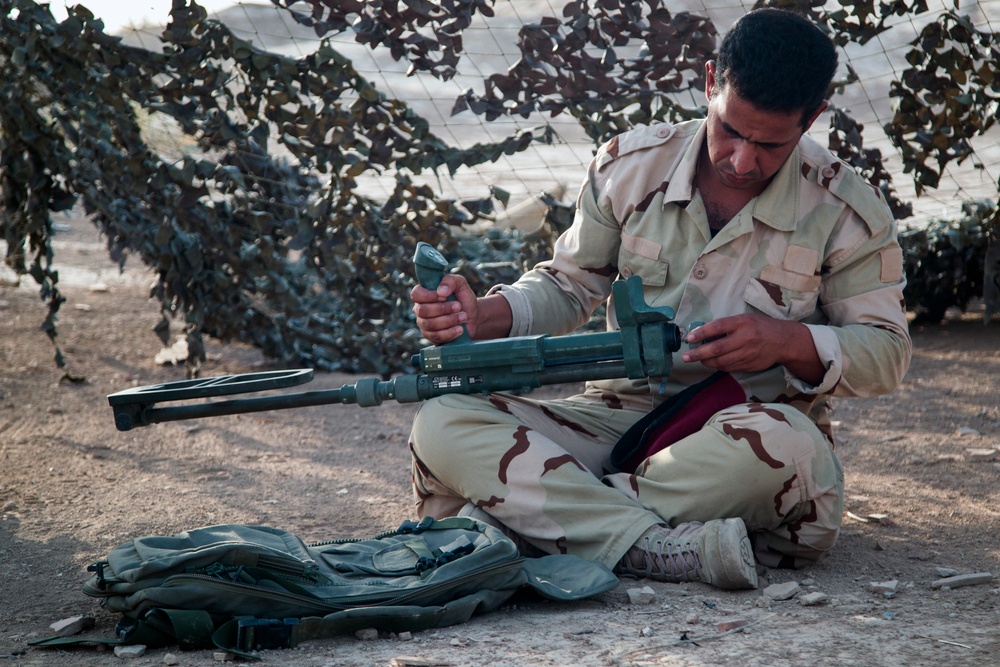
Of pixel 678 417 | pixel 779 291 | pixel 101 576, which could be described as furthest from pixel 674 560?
pixel 101 576

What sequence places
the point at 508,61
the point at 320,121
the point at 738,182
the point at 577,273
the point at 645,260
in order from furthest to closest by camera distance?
1. the point at 508,61
2. the point at 320,121
3. the point at 577,273
4. the point at 645,260
5. the point at 738,182

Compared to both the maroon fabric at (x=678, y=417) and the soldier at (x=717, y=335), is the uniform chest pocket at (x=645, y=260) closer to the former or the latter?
the soldier at (x=717, y=335)

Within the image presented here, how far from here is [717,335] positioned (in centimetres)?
237

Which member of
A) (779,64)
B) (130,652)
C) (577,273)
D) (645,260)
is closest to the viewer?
(130,652)

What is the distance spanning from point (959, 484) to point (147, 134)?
443 centimetres

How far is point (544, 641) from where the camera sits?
1.96m

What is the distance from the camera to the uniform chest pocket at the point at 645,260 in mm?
Result: 2705

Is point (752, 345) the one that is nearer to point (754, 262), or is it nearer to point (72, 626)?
point (754, 262)

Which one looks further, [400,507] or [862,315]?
[400,507]

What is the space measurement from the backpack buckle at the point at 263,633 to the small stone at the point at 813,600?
1.07 meters

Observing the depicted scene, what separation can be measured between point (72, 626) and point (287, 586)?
488 millimetres

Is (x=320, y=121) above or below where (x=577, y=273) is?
above

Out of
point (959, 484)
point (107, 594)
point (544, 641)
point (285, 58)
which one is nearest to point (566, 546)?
point (544, 641)

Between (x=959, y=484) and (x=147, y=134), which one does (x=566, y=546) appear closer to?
(x=959, y=484)
